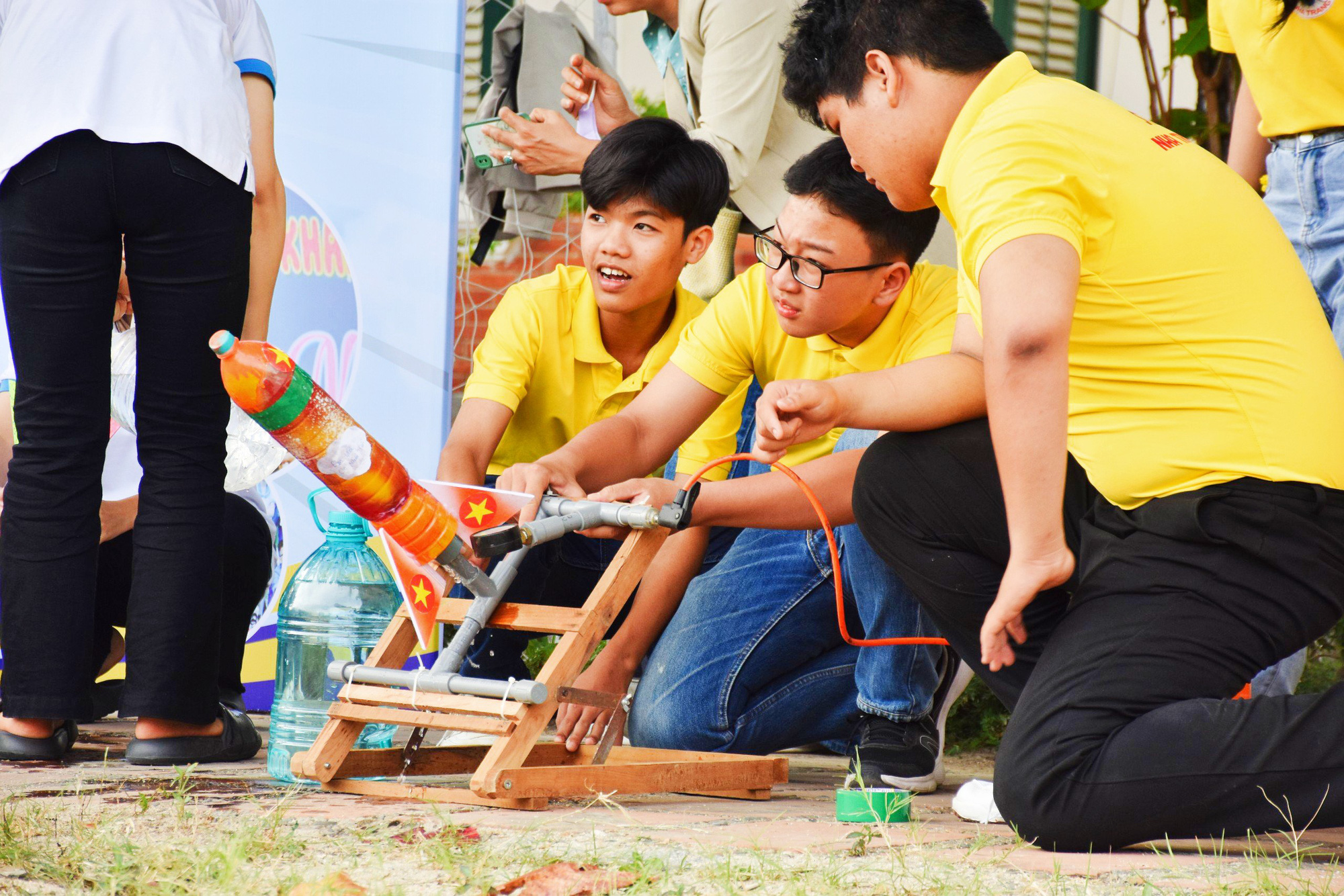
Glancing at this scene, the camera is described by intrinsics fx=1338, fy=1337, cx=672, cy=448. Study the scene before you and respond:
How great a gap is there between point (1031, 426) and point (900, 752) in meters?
A: 0.94

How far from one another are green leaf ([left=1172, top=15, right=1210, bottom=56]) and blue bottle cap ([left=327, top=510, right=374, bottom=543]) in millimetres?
3718

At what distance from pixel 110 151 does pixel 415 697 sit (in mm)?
Answer: 1178

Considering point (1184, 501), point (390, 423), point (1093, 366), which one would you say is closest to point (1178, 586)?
point (1184, 501)

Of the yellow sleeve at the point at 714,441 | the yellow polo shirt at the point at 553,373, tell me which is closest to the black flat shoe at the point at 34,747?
the yellow polo shirt at the point at 553,373

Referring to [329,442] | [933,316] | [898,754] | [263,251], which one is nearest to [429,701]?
[329,442]

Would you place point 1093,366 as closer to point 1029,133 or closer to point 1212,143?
point 1029,133

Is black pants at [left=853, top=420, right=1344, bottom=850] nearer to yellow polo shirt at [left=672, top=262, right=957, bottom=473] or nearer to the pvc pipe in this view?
the pvc pipe

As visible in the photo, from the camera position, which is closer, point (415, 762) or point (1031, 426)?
point (1031, 426)

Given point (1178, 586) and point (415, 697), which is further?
point (415, 697)

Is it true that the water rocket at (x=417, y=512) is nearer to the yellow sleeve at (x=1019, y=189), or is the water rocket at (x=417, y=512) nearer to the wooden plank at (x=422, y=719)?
the wooden plank at (x=422, y=719)

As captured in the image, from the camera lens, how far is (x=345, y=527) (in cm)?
250

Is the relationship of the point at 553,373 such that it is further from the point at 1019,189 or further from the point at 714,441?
the point at 1019,189

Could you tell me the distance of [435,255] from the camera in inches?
147

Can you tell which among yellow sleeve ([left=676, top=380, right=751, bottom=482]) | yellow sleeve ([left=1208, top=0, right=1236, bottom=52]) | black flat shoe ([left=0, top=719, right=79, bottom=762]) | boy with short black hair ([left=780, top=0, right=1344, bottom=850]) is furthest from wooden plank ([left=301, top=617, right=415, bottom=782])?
yellow sleeve ([left=1208, top=0, right=1236, bottom=52])
